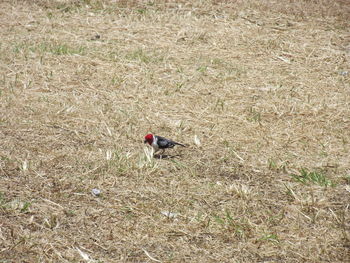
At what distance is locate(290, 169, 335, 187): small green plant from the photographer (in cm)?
526

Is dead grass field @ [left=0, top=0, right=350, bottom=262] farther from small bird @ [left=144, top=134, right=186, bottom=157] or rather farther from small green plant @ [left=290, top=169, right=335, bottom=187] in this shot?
small bird @ [left=144, top=134, right=186, bottom=157]

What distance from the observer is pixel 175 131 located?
646 centimetres

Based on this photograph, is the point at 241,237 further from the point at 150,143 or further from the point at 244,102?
the point at 244,102

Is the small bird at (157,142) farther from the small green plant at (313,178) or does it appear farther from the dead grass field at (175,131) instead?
the small green plant at (313,178)

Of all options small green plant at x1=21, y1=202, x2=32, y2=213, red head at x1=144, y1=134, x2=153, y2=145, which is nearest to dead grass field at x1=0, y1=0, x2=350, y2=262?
small green plant at x1=21, y1=202, x2=32, y2=213

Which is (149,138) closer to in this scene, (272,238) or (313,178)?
(313,178)

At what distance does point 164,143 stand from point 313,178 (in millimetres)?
1565

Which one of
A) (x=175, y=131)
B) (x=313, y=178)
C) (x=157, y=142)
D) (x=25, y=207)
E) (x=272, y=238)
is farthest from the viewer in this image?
(x=175, y=131)

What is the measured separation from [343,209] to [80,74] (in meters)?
4.46

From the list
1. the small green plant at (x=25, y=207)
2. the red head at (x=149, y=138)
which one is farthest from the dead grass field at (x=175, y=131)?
the red head at (x=149, y=138)

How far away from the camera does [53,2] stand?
11.2m

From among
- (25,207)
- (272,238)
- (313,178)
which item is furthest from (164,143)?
(272,238)

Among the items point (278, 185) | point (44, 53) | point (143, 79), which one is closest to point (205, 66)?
point (143, 79)

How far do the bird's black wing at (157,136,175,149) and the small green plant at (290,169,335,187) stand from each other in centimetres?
131
